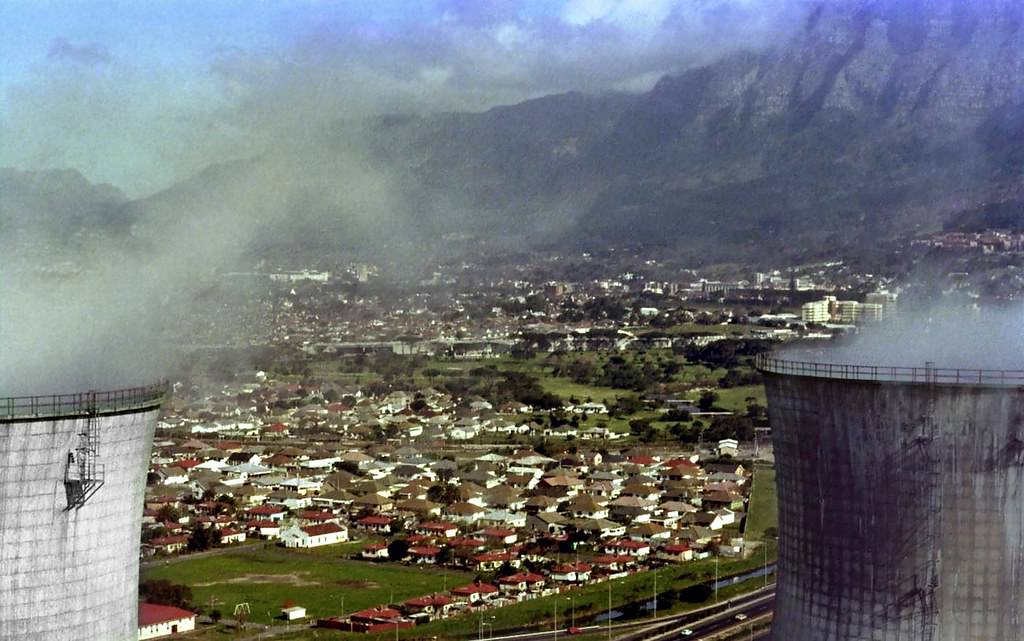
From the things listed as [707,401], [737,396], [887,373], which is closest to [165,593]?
[887,373]

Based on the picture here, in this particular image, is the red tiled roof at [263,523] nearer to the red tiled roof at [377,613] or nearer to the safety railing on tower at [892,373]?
the red tiled roof at [377,613]

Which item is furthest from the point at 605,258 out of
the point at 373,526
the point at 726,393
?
the point at 373,526

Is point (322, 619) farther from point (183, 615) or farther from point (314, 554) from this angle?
point (314, 554)

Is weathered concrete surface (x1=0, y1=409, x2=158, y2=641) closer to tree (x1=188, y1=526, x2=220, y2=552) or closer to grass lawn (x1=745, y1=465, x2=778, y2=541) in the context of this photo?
tree (x1=188, y1=526, x2=220, y2=552)

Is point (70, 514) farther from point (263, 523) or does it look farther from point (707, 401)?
point (707, 401)

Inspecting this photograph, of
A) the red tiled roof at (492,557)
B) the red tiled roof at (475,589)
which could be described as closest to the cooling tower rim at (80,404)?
the red tiled roof at (475,589)

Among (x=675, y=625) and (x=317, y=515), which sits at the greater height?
(x=317, y=515)

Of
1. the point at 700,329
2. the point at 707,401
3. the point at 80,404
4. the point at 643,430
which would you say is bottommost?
the point at 643,430
